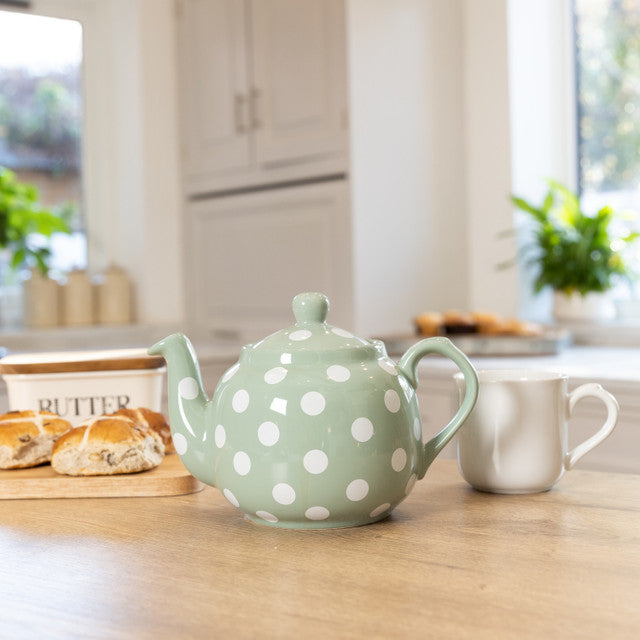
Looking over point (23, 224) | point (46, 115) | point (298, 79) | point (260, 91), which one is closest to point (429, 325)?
point (298, 79)

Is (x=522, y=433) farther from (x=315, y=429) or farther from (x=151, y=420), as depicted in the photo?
(x=151, y=420)

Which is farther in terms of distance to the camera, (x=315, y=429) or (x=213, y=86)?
(x=213, y=86)

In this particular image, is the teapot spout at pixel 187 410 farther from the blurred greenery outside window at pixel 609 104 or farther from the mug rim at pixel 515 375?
the blurred greenery outside window at pixel 609 104

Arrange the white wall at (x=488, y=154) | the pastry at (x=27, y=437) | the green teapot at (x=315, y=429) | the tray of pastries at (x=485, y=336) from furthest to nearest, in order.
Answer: the white wall at (x=488, y=154) → the tray of pastries at (x=485, y=336) → the pastry at (x=27, y=437) → the green teapot at (x=315, y=429)

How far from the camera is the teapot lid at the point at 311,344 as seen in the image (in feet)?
2.59

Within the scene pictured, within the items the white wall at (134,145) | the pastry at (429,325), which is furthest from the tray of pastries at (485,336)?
the white wall at (134,145)

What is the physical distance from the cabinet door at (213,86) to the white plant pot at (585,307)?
3.42ft

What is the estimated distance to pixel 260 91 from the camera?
9.46ft

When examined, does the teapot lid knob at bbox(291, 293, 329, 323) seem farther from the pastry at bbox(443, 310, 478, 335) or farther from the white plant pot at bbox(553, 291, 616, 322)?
the white plant pot at bbox(553, 291, 616, 322)

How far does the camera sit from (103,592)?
651mm

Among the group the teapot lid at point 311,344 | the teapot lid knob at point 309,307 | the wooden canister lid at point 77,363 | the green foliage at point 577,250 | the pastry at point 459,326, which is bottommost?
the pastry at point 459,326

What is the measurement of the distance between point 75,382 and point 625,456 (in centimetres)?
123

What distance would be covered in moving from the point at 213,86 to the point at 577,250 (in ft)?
4.12

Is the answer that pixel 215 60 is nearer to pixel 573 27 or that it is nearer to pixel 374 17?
pixel 374 17
